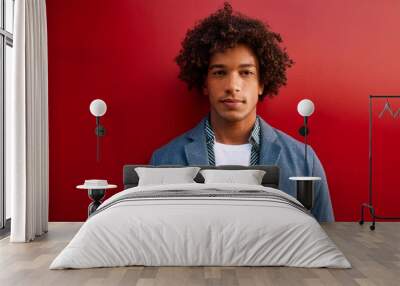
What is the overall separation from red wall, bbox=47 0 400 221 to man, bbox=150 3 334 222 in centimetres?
17

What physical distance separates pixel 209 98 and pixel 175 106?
17.2 inches

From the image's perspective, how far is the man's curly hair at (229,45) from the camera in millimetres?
6445

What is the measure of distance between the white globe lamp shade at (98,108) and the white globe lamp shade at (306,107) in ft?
7.41

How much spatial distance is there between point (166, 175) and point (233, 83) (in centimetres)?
130

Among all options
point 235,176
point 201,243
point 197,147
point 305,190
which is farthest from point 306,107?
point 201,243

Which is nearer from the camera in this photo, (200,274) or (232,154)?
(200,274)

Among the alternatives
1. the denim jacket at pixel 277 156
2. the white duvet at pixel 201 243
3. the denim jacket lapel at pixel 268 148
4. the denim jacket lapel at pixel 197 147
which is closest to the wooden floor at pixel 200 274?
the white duvet at pixel 201 243

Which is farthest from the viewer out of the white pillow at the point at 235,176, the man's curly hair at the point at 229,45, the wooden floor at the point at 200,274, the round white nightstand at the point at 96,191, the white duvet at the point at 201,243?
the man's curly hair at the point at 229,45

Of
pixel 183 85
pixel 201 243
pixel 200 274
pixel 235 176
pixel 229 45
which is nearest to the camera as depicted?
pixel 200 274

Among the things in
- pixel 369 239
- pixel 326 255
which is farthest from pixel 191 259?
pixel 369 239

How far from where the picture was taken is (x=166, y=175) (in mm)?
6207

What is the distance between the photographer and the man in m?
6.48

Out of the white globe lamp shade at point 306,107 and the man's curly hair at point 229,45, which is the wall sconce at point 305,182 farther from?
the man's curly hair at point 229,45

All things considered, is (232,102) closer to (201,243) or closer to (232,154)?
(232,154)
